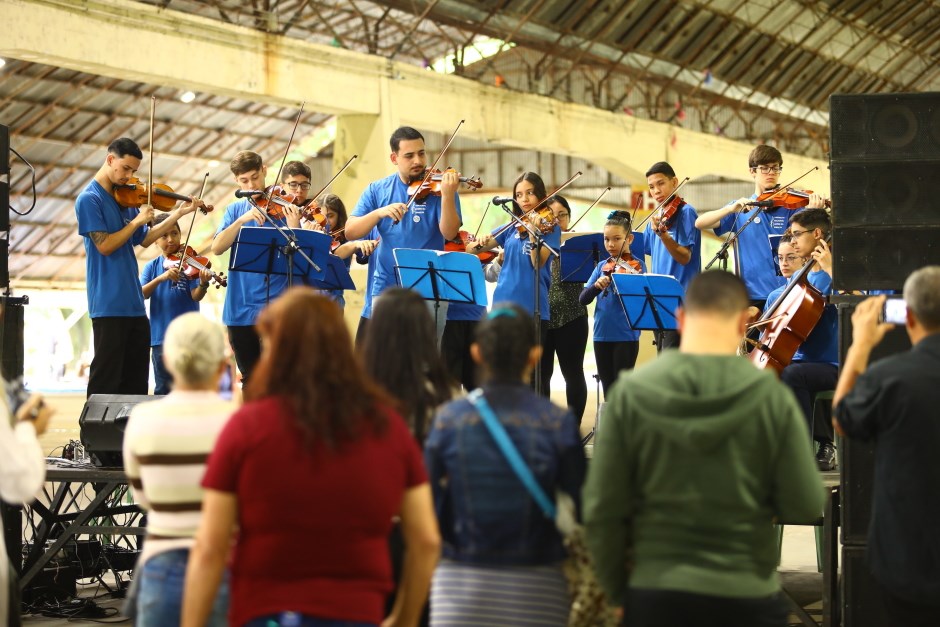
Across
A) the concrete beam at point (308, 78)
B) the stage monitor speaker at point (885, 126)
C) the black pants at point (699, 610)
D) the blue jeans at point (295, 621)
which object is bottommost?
the black pants at point (699, 610)

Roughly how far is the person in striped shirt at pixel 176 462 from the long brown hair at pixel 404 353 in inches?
18.5

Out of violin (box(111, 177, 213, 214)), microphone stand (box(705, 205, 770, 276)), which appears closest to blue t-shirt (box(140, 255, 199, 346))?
violin (box(111, 177, 213, 214))

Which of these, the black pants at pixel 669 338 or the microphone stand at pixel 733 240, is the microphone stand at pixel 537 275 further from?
the microphone stand at pixel 733 240

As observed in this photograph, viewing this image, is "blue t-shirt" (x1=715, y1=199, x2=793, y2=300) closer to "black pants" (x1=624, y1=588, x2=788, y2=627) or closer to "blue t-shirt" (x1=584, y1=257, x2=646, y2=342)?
"blue t-shirt" (x1=584, y1=257, x2=646, y2=342)

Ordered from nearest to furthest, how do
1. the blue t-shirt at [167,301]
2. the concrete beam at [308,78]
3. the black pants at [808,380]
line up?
the black pants at [808,380] < the blue t-shirt at [167,301] < the concrete beam at [308,78]

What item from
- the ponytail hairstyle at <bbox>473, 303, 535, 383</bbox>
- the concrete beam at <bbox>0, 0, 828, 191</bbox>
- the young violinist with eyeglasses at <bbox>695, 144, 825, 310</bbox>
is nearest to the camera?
the ponytail hairstyle at <bbox>473, 303, 535, 383</bbox>

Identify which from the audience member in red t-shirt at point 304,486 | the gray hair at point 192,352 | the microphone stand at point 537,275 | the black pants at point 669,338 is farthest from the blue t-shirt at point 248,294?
the audience member in red t-shirt at point 304,486

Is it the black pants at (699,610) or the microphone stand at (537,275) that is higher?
the microphone stand at (537,275)

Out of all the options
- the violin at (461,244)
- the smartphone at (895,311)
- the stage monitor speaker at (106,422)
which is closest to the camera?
the smartphone at (895,311)

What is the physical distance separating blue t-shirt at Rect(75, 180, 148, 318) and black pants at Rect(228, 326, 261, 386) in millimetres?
640

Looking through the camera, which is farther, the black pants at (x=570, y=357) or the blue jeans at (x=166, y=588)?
the black pants at (x=570, y=357)

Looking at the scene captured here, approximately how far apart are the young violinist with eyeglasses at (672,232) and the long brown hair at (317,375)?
5270 mm

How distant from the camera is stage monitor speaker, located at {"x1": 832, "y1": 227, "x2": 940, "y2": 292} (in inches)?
181

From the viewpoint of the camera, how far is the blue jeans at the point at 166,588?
292cm
